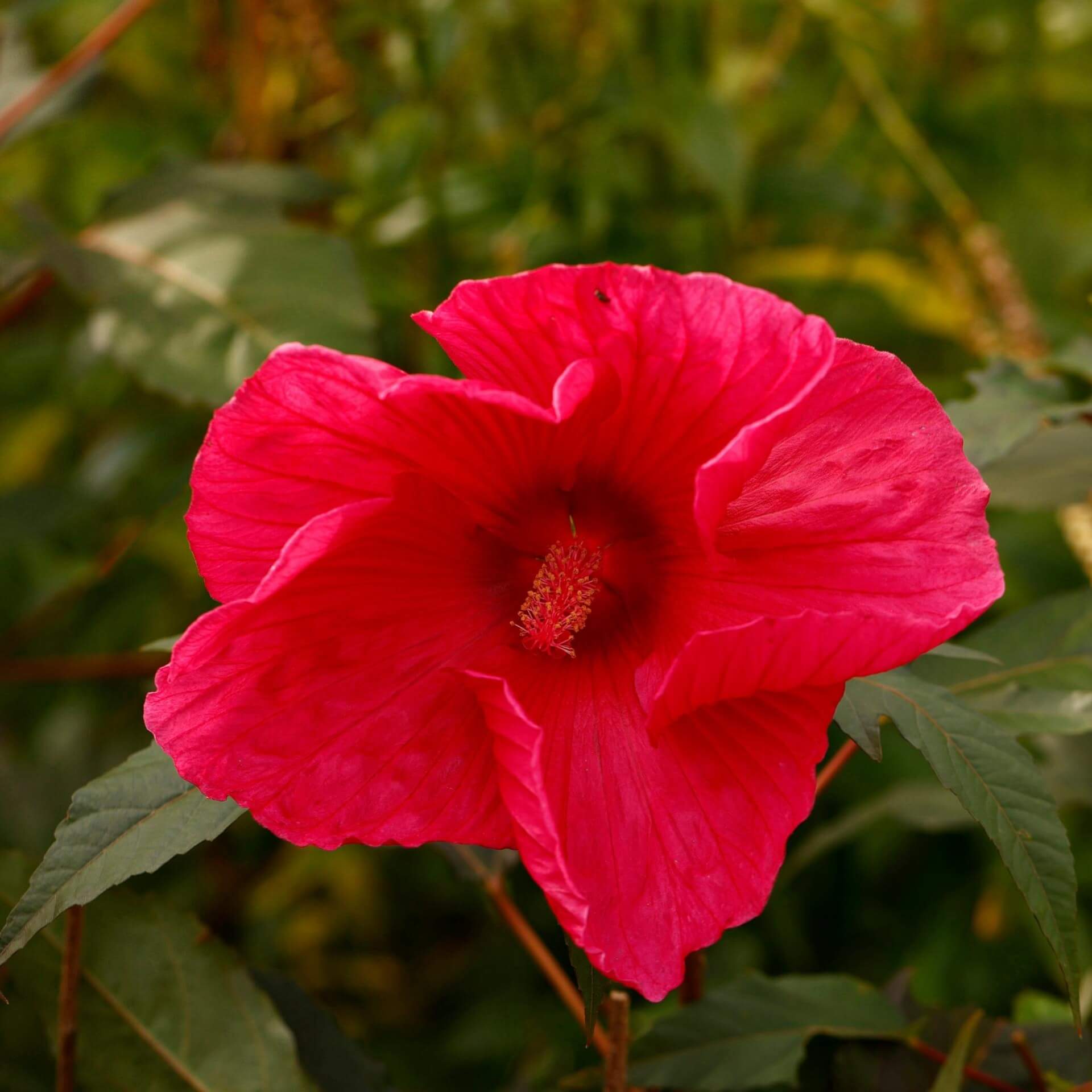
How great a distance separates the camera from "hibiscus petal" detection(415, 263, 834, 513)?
0.60 meters

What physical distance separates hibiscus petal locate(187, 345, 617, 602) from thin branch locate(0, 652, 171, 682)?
866 millimetres

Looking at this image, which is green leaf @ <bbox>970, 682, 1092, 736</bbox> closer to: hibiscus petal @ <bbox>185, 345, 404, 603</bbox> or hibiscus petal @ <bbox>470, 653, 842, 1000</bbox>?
hibiscus petal @ <bbox>470, 653, 842, 1000</bbox>

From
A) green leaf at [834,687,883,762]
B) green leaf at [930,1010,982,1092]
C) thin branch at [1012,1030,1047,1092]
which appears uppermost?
green leaf at [834,687,883,762]

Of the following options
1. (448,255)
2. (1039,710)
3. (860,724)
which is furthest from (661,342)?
(448,255)

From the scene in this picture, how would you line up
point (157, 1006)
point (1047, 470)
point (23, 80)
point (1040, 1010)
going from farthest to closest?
point (23, 80)
point (1040, 1010)
point (1047, 470)
point (157, 1006)

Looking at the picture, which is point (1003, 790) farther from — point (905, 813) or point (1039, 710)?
point (905, 813)

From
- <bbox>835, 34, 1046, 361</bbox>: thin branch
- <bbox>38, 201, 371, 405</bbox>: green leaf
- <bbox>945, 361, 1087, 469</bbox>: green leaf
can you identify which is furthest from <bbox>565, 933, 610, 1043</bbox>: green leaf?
<bbox>835, 34, 1046, 361</bbox>: thin branch

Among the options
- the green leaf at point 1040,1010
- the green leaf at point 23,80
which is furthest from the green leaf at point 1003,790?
the green leaf at point 23,80

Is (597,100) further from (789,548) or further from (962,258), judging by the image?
(789,548)

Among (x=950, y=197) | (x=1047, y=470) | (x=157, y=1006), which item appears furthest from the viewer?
(x=950, y=197)

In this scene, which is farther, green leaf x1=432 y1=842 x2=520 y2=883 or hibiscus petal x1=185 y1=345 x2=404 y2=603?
green leaf x1=432 y1=842 x2=520 y2=883

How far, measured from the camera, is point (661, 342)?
0.63m

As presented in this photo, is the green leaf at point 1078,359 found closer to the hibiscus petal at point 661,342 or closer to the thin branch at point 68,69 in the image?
the hibiscus petal at point 661,342

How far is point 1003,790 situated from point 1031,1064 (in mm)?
319
